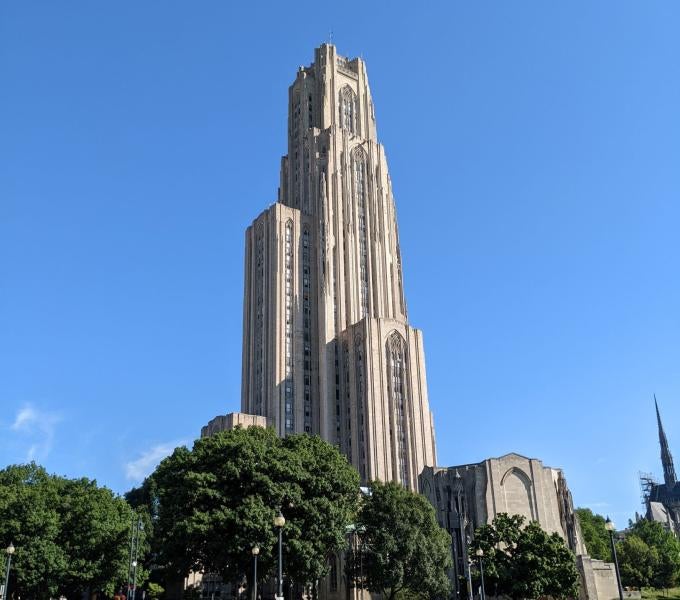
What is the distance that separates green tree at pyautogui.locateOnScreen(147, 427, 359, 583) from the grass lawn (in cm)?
5244

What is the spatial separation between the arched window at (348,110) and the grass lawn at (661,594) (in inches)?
3737

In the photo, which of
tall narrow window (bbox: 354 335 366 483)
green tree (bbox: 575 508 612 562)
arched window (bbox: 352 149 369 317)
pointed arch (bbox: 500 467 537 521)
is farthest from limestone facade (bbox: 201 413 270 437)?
green tree (bbox: 575 508 612 562)

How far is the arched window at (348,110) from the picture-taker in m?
141

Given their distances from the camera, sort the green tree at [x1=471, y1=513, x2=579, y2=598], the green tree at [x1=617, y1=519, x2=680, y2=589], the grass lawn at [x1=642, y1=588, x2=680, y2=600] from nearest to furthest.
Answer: the green tree at [x1=471, y1=513, x2=579, y2=598], the grass lawn at [x1=642, y1=588, x2=680, y2=600], the green tree at [x1=617, y1=519, x2=680, y2=589]

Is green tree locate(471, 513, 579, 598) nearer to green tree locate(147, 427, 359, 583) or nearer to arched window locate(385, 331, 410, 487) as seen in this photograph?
green tree locate(147, 427, 359, 583)

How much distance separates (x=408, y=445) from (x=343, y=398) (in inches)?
515

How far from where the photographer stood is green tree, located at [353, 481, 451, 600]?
62375 mm

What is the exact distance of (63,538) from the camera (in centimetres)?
5891

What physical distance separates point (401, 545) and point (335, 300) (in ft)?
206

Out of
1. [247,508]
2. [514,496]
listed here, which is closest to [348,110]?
[514,496]

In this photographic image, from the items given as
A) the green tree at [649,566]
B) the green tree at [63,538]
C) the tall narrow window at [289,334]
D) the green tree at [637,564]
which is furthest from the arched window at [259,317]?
the green tree at [649,566]

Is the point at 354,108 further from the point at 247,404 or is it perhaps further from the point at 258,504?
the point at 258,504

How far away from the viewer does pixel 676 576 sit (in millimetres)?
103812

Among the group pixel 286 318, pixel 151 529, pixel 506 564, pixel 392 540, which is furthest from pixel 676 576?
pixel 151 529
